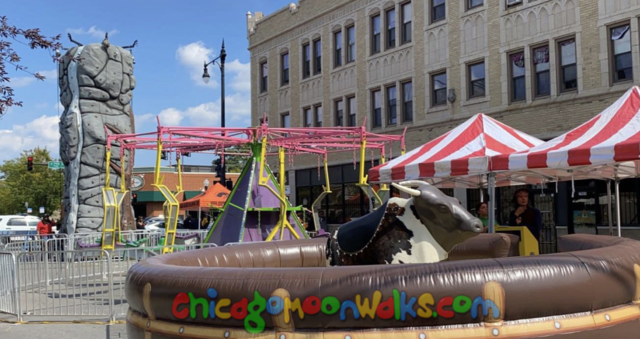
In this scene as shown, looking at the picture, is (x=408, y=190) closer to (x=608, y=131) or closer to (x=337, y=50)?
(x=608, y=131)

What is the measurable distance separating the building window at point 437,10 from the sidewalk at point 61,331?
18.4 meters

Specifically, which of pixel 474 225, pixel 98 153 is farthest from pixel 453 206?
pixel 98 153

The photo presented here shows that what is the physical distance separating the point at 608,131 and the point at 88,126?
17.5 metres

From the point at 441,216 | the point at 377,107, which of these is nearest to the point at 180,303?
the point at 441,216

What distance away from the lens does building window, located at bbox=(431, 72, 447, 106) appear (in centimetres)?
2366

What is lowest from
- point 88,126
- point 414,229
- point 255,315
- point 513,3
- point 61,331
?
point 61,331

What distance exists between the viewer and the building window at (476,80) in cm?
2233

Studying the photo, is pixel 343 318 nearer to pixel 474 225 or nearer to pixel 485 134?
pixel 474 225

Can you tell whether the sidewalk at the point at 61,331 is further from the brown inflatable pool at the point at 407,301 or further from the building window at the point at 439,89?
the building window at the point at 439,89

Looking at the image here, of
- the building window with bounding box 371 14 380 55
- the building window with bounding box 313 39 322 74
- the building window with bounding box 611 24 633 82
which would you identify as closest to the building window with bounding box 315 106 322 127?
the building window with bounding box 313 39 322 74

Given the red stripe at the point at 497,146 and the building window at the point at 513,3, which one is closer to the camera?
the red stripe at the point at 497,146

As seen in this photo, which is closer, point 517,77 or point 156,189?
point 517,77

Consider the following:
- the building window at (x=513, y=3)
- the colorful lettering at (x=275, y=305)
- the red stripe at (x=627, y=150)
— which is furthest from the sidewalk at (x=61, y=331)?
the building window at (x=513, y=3)

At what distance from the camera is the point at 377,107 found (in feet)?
88.3
